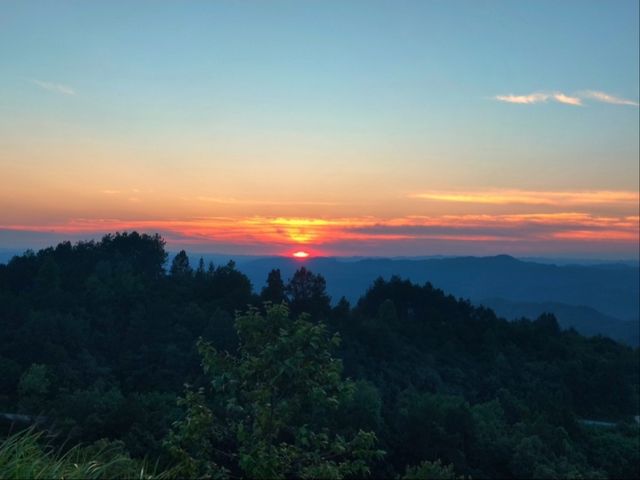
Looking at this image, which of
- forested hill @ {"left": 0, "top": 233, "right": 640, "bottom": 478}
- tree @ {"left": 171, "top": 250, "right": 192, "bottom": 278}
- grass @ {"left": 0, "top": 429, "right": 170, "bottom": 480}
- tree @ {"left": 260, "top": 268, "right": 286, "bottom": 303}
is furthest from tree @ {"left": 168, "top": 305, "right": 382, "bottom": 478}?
tree @ {"left": 171, "top": 250, "right": 192, "bottom": 278}

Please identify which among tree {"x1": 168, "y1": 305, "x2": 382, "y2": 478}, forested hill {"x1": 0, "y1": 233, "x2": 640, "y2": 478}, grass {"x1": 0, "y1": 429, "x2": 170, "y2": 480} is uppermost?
grass {"x1": 0, "y1": 429, "x2": 170, "y2": 480}

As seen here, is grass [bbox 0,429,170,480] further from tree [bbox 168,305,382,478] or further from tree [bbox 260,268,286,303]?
tree [bbox 260,268,286,303]

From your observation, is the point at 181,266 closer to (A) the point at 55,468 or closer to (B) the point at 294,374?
(B) the point at 294,374

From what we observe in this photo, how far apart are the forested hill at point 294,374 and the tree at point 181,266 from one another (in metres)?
0.14

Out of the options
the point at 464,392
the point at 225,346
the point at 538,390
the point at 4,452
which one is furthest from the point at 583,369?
the point at 4,452

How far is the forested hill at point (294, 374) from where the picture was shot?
8.15m

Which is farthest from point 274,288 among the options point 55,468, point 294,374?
point 55,468

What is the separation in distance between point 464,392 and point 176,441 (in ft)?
95.1

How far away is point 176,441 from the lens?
26.2 ft

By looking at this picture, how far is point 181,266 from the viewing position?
143ft

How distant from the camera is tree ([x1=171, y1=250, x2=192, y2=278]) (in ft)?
141

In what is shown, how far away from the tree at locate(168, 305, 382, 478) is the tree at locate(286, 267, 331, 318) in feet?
94.4

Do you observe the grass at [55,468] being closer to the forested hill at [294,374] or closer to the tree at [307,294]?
the forested hill at [294,374]

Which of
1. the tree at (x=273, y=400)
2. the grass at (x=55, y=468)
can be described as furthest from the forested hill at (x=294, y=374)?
the grass at (x=55, y=468)
